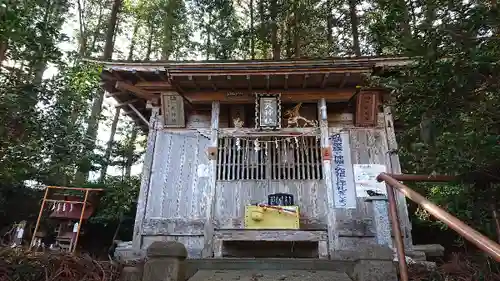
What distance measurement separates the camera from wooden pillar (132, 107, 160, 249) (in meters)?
7.00

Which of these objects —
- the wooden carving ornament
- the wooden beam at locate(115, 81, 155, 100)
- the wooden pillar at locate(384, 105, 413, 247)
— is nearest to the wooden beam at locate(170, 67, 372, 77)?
the wooden carving ornament

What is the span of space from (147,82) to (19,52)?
97.9 inches

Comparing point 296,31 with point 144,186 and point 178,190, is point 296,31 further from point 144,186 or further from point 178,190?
point 144,186

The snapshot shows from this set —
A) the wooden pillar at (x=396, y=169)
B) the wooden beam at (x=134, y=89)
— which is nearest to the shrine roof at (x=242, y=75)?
the wooden beam at (x=134, y=89)

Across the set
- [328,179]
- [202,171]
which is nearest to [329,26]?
[328,179]

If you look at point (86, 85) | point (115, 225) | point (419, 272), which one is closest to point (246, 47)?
point (86, 85)

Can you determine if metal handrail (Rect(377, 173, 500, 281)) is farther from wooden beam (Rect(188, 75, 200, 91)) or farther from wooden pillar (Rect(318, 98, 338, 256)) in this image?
wooden beam (Rect(188, 75, 200, 91))

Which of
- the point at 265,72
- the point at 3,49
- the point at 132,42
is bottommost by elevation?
the point at 3,49

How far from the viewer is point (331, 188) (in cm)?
709

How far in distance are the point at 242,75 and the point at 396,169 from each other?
373cm

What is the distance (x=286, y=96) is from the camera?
7.69 meters

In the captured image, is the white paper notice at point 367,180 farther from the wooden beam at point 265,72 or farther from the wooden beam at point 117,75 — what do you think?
the wooden beam at point 117,75

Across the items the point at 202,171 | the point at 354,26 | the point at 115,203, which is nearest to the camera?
the point at 202,171

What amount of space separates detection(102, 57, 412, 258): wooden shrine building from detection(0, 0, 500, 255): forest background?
1295 mm
